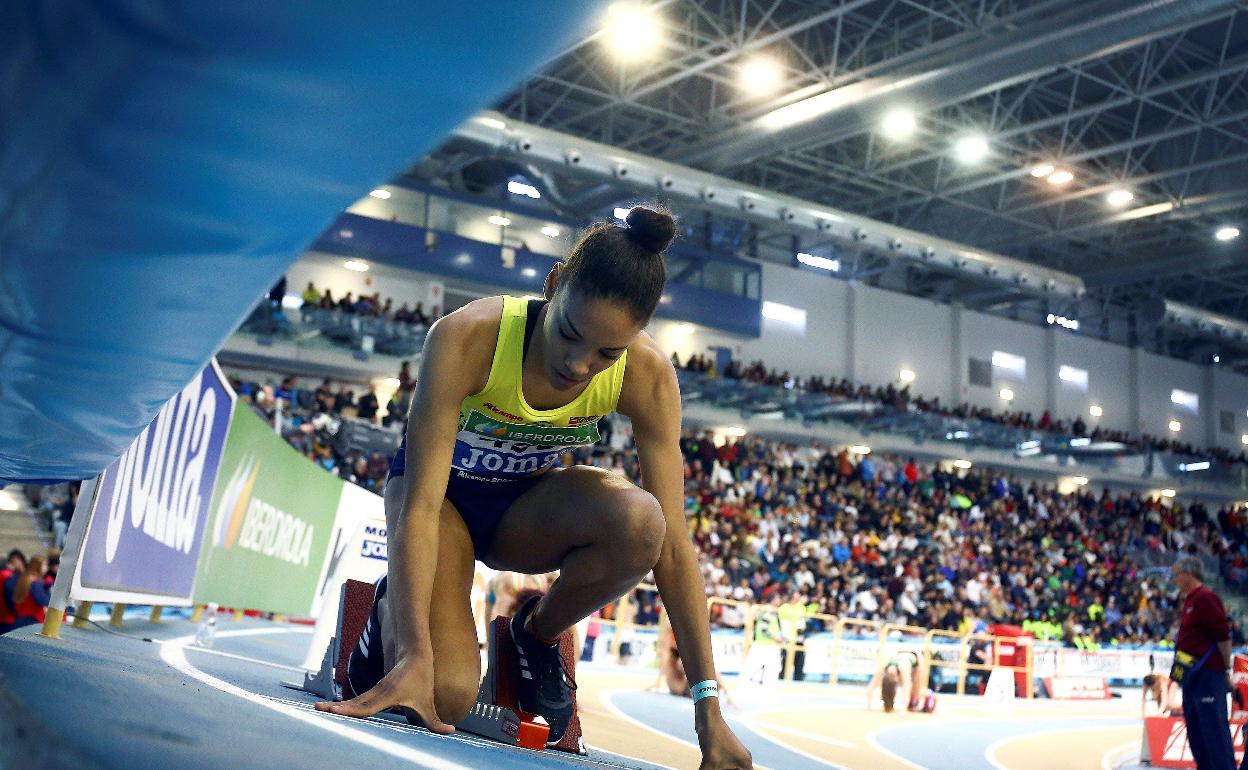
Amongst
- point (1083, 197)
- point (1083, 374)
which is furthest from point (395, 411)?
point (1083, 374)

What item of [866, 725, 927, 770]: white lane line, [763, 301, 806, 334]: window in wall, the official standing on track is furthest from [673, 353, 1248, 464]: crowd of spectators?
the official standing on track

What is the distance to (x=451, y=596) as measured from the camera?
286 cm

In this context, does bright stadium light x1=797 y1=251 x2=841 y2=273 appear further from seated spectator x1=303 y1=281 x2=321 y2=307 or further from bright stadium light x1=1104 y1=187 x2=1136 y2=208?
seated spectator x1=303 y1=281 x2=321 y2=307

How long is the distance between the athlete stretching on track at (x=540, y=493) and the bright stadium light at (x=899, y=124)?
16.5m

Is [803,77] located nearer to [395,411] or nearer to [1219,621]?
[395,411]

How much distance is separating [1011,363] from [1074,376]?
8.87 feet

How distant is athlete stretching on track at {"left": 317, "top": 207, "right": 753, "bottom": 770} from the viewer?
223cm

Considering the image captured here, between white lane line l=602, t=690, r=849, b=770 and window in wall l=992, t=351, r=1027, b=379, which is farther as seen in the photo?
window in wall l=992, t=351, r=1027, b=379

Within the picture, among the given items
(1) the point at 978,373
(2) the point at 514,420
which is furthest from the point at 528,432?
(1) the point at 978,373

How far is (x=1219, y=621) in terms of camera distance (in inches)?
290

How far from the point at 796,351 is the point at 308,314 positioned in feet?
49.4

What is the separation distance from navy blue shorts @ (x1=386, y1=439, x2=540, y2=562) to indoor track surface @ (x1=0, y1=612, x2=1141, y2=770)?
0.63 metres

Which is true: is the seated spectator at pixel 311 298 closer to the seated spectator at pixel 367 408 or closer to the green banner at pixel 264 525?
the seated spectator at pixel 367 408

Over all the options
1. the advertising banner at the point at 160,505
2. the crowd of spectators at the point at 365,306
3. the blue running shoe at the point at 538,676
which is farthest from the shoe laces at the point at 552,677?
the crowd of spectators at the point at 365,306
